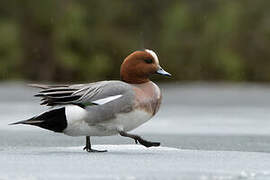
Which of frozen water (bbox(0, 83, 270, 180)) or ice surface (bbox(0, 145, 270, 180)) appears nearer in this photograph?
ice surface (bbox(0, 145, 270, 180))

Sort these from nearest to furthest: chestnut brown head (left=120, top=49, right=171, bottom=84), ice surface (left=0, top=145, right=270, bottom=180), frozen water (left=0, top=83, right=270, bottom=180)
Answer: ice surface (left=0, top=145, right=270, bottom=180)
frozen water (left=0, top=83, right=270, bottom=180)
chestnut brown head (left=120, top=49, right=171, bottom=84)

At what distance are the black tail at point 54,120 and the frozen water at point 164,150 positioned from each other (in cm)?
25

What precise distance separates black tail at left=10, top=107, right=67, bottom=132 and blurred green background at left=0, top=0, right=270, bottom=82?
868 inches

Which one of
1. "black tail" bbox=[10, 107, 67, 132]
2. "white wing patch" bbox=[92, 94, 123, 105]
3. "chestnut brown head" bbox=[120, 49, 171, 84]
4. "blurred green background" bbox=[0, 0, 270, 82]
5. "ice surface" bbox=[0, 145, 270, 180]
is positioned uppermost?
"chestnut brown head" bbox=[120, 49, 171, 84]

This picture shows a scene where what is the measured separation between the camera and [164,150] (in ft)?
29.7

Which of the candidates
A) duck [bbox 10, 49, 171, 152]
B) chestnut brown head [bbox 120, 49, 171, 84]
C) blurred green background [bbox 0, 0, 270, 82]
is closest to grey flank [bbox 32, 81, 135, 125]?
duck [bbox 10, 49, 171, 152]

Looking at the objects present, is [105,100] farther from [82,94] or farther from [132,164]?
[132,164]

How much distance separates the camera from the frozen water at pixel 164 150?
702 cm

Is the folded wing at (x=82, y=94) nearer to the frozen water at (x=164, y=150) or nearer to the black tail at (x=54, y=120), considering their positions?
the black tail at (x=54, y=120)

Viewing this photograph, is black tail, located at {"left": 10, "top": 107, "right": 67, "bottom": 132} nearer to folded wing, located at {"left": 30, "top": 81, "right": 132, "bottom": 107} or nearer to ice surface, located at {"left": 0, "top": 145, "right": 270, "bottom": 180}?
folded wing, located at {"left": 30, "top": 81, "right": 132, "bottom": 107}

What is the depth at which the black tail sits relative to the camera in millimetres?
8531

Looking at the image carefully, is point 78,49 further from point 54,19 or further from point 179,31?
point 179,31

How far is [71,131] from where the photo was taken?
28.0 feet

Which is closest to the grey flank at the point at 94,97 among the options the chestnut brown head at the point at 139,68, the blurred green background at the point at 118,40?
the chestnut brown head at the point at 139,68
